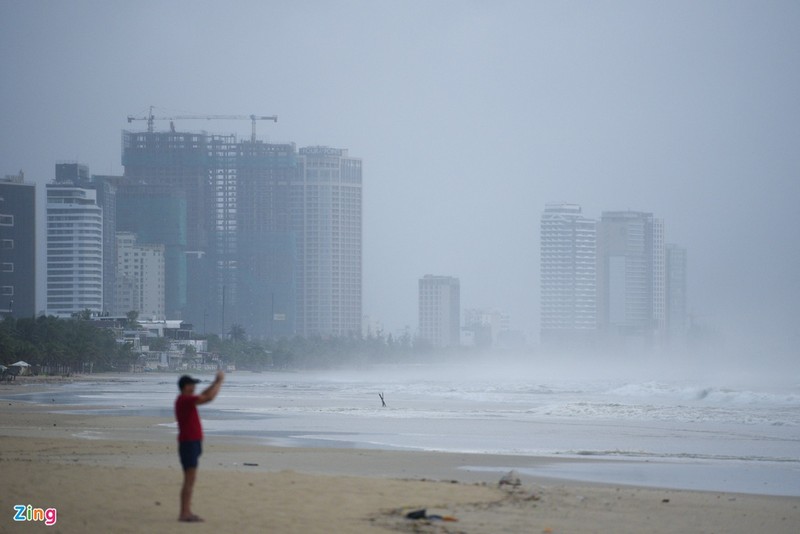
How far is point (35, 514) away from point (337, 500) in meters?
3.88

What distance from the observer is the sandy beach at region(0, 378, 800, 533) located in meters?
12.9

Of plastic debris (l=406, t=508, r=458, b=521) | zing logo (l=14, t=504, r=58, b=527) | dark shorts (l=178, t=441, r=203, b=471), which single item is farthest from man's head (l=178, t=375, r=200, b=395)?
plastic debris (l=406, t=508, r=458, b=521)

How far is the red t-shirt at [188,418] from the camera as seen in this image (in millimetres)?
12242

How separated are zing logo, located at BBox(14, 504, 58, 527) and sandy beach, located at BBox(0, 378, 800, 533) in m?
0.11

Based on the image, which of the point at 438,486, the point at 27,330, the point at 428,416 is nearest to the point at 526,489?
the point at 438,486

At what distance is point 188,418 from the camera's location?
40.2ft

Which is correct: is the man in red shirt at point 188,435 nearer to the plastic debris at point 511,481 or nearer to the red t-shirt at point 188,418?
the red t-shirt at point 188,418

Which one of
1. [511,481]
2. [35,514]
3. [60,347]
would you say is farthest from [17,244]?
[35,514]

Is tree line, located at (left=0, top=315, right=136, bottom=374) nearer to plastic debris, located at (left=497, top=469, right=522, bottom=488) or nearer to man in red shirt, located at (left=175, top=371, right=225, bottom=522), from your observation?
plastic debris, located at (left=497, top=469, right=522, bottom=488)

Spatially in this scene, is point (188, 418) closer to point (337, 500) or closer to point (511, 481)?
point (337, 500)

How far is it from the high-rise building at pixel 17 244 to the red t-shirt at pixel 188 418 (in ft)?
608

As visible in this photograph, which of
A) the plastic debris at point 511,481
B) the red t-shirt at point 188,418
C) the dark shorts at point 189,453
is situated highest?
the red t-shirt at point 188,418

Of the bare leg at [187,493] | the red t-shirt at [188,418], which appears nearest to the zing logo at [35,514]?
the bare leg at [187,493]

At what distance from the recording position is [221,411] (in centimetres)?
4166
